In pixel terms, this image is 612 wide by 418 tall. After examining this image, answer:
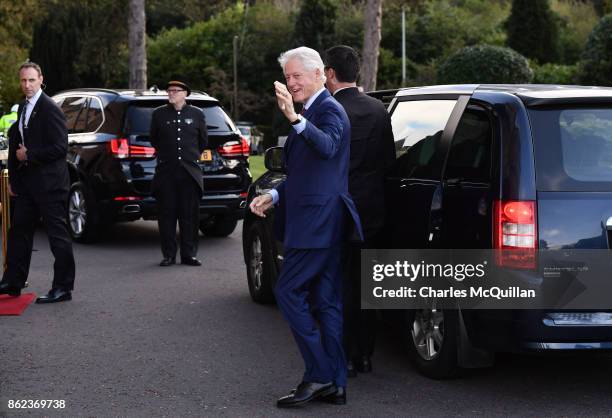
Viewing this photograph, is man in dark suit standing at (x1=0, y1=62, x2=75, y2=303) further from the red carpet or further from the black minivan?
the black minivan

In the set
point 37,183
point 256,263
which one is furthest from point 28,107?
point 256,263

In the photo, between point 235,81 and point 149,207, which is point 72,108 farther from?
point 235,81

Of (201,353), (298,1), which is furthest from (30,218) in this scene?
(298,1)

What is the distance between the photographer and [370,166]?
20.0 ft

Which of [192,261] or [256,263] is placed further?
[192,261]

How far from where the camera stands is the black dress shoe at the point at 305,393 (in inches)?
217

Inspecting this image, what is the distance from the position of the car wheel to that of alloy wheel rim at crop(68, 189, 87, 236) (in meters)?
1.61

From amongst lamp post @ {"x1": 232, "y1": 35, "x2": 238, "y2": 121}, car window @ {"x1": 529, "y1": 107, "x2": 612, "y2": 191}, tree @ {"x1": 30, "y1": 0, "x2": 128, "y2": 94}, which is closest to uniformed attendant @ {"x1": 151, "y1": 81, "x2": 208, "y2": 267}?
car window @ {"x1": 529, "y1": 107, "x2": 612, "y2": 191}

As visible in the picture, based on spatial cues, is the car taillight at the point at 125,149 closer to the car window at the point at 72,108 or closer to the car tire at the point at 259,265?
the car window at the point at 72,108

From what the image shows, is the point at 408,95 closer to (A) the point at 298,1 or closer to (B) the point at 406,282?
(B) the point at 406,282

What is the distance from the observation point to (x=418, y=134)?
21.3ft

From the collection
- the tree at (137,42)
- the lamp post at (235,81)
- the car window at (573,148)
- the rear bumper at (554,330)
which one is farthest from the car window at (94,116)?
the lamp post at (235,81)

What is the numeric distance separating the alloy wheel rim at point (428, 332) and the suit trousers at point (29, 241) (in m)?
3.47

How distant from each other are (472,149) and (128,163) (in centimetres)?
658
